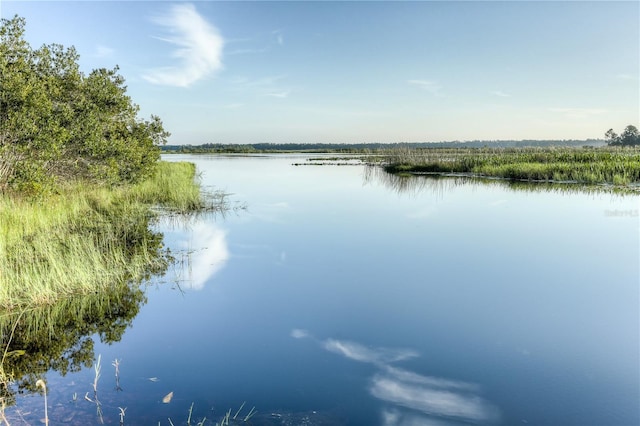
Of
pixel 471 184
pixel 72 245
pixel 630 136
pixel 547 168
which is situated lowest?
pixel 72 245

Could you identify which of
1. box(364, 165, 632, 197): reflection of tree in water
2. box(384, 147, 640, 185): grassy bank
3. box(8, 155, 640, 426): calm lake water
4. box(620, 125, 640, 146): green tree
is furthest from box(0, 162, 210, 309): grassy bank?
box(620, 125, 640, 146): green tree

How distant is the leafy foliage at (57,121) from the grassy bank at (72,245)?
77 cm

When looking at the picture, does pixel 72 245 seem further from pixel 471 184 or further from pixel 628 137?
pixel 628 137

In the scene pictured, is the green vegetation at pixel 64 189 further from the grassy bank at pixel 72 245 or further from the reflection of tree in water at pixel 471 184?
the reflection of tree in water at pixel 471 184

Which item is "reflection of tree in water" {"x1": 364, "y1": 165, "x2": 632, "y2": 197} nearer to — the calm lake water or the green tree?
the calm lake water

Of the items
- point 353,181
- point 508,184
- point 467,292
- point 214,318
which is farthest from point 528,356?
point 353,181

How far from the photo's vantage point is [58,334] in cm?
613

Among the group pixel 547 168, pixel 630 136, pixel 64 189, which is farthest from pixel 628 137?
pixel 64 189

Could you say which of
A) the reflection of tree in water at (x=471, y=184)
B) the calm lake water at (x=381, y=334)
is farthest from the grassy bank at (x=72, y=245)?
the reflection of tree in water at (x=471, y=184)

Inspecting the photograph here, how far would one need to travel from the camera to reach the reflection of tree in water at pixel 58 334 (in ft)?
17.0

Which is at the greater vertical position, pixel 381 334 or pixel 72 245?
pixel 72 245

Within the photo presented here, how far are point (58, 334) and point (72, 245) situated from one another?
147 inches

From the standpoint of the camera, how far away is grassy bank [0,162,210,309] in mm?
7246

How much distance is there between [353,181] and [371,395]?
27.1 m
